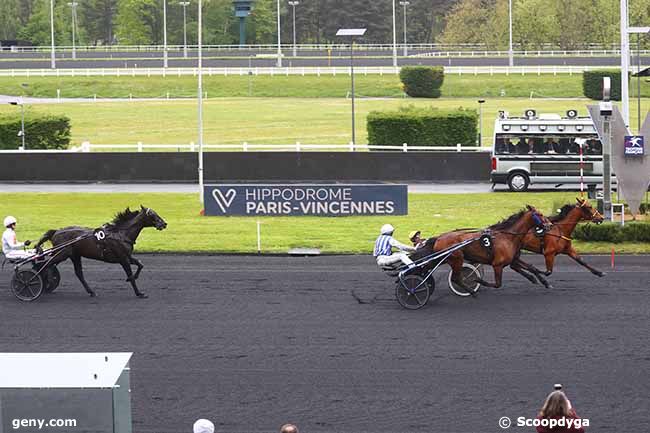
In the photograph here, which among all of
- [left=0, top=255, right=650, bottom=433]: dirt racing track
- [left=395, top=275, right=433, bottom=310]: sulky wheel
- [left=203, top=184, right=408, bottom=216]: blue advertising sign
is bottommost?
[left=0, top=255, right=650, bottom=433]: dirt racing track

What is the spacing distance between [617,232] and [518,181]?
996 cm

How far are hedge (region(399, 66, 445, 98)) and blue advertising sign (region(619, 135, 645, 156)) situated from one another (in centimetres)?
→ 3760

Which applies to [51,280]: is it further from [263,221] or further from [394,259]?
[263,221]

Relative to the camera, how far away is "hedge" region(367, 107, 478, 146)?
37.6 m

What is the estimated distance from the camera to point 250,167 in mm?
35031

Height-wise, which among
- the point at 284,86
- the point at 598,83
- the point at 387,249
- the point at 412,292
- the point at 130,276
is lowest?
the point at 412,292

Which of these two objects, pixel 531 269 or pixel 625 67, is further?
pixel 625 67

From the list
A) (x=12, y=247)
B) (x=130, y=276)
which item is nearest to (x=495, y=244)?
(x=130, y=276)

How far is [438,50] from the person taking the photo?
8894 cm

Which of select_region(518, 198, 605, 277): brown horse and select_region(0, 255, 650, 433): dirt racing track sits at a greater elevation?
select_region(518, 198, 605, 277): brown horse

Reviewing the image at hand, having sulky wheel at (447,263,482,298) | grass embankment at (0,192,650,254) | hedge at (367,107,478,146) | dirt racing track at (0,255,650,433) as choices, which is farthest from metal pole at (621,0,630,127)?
hedge at (367,107,478,146)

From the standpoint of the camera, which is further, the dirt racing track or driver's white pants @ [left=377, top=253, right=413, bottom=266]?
driver's white pants @ [left=377, top=253, right=413, bottom=266]

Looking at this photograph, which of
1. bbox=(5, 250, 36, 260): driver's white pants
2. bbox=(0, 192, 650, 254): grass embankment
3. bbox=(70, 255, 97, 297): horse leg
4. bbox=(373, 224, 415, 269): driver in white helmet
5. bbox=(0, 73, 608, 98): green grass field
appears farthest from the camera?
bbox=(0, 73, 608, 98): green grass field

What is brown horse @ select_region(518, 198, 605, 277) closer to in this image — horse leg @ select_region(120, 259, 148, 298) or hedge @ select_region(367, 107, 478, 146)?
horse leg @ select_region(120, 259, 148, 298)
